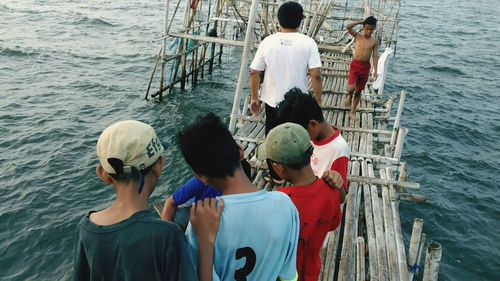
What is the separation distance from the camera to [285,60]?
5328mm

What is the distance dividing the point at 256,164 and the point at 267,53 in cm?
188

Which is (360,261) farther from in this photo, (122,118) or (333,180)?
(122,118)

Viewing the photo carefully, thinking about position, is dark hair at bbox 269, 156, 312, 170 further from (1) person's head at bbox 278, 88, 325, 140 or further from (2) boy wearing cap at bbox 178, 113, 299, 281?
(1) person's head at bbox 278, 88, 325, 140

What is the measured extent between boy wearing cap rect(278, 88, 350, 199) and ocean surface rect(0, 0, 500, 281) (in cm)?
130

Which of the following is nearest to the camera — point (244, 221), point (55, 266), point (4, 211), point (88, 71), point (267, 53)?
point (244, 221)

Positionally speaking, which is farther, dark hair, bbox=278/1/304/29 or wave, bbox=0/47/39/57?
wave, bbox=0/47/39/57

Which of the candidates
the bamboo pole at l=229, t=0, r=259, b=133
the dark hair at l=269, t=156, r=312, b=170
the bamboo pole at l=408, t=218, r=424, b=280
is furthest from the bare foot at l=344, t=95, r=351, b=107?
the dark hair at l=269, t=156, r=312, b=170

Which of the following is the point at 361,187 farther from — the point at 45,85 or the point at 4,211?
the point at 45,85

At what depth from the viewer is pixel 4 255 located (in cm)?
752

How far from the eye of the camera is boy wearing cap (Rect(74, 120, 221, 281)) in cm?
202

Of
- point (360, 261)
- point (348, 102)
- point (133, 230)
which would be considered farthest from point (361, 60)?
point (133, 230)

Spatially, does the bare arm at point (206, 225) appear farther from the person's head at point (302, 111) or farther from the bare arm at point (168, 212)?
the person's head at point (302, 111)

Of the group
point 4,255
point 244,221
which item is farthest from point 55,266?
point 244,221

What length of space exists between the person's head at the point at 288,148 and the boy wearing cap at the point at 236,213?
37 centimetres
